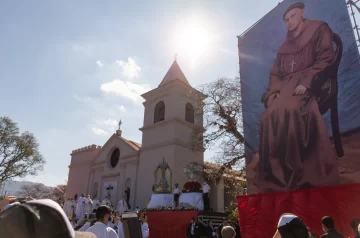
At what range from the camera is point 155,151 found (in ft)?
74.4

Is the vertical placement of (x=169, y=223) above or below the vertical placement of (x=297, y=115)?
below

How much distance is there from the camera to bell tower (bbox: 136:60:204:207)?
70.9 ft

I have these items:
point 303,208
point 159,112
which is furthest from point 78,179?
point 303,208

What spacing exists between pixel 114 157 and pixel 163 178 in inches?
349

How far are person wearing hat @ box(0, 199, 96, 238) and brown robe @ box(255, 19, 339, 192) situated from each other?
8.76m

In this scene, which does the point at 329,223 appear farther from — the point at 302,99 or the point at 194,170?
the point at 194,170

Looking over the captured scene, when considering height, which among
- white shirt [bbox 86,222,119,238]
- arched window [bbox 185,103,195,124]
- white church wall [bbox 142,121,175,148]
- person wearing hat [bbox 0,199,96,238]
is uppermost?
arched window [bbox 185,103,195,124]

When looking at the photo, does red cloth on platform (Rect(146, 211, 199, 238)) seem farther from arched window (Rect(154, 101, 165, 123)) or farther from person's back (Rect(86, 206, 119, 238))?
arched window (Rect(154, 101, 165, 123))

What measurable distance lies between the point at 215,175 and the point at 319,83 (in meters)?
10.1

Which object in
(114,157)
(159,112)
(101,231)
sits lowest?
(101,231)

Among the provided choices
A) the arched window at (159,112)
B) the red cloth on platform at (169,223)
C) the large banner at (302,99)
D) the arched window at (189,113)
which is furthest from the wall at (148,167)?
the large banner at (302,99)

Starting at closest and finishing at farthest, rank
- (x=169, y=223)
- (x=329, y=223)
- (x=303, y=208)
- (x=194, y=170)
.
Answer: (x=329, y=223) < (x=303, y=208) < (x=169, y=223) < (x=194, y=170)

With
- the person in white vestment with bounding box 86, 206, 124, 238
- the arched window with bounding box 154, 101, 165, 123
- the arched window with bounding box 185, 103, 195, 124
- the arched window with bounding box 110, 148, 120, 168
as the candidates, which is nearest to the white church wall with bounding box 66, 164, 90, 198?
the arched window with bounding box 110, 148, 120, 168

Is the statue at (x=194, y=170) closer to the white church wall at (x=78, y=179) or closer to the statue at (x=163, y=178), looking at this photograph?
the statue at (x=163, y=178)
